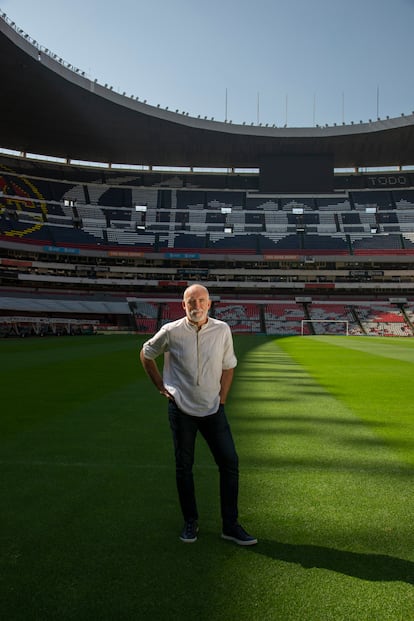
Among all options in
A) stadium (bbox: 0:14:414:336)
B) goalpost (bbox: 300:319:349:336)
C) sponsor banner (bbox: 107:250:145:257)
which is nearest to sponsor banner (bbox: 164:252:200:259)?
stadium (bbox: 0:14:414:336)

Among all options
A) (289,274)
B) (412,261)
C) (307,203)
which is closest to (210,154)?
(307,203)

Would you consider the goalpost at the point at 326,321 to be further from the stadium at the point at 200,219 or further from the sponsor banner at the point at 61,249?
the sponsor banner at the point at 61,249

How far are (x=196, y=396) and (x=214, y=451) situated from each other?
457 millimetres

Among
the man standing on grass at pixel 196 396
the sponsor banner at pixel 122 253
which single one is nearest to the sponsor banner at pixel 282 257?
the sponsor banner at pixel 122 253

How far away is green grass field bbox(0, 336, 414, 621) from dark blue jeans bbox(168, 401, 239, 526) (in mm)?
265

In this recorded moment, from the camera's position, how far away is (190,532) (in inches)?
142

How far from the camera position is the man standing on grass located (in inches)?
146

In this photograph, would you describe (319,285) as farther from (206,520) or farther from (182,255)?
(206,520)

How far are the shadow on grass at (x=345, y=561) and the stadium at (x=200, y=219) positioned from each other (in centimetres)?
4947

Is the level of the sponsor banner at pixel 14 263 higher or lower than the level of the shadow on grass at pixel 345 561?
higher

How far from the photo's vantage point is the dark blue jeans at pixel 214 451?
371cm

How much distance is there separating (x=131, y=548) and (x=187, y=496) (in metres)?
0.56

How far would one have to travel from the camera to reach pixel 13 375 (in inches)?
539

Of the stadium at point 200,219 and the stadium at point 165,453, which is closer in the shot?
the stadium at point 165,453
